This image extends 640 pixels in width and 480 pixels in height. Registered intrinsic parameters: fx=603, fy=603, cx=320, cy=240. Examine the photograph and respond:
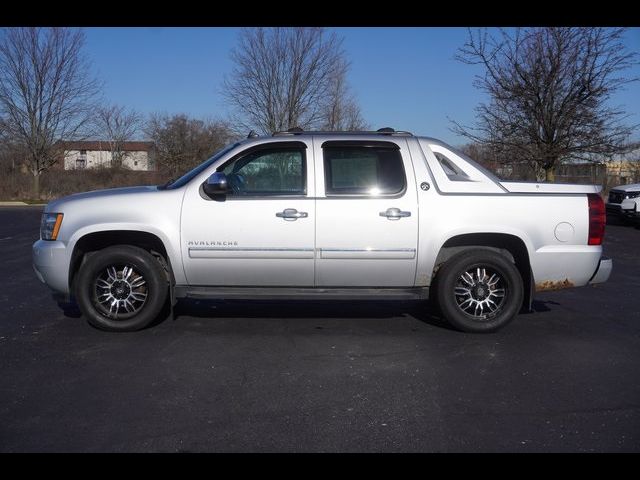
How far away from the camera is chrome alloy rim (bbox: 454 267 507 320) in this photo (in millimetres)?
5676

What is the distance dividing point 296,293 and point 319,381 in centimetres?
134

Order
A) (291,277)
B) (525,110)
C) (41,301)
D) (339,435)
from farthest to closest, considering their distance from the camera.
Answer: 1. (525,110)
2. (41,301)
3. (291,277)
4. (339,435)

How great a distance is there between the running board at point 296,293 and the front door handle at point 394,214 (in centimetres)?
69

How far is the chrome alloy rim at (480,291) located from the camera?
5.68m

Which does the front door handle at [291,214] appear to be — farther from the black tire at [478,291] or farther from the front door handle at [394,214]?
the black tire at [478,291]

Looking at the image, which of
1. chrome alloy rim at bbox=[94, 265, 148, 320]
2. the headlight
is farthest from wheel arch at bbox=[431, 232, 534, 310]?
the headlight

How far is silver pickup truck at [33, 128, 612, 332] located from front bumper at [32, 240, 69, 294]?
1 centimetres

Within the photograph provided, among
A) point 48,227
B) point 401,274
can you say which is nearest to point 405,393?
point 401,274

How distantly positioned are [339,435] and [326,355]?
1.55 metres

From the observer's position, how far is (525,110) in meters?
16.9

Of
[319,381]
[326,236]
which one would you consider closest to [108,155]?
[326,236]

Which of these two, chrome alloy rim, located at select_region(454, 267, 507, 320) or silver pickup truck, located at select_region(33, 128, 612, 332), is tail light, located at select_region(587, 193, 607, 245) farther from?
chrome alloy rim, located at select_region(454, 267, 507, 320)
